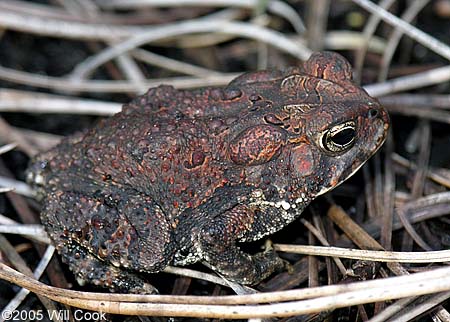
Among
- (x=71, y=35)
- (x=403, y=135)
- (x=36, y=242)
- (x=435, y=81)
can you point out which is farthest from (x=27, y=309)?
(x=435, y=81)

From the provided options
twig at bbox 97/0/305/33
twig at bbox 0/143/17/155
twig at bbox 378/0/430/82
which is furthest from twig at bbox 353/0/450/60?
twig at bbox 0/143/17/155

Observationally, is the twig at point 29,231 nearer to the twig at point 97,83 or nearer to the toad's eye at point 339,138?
the twig at point 97,83

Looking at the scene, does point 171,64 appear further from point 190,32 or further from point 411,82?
point 411,82

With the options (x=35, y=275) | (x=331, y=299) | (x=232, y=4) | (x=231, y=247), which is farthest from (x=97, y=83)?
(x=331, y=299)

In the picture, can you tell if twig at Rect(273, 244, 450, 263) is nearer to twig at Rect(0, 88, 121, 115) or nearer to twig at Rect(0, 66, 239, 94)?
twig at Rect(0, 66, 239, 94)

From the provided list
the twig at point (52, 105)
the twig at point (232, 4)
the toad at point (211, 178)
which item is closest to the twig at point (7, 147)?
the twig at point (52, 105)

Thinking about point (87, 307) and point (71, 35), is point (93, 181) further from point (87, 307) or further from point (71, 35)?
point (71, 35)
